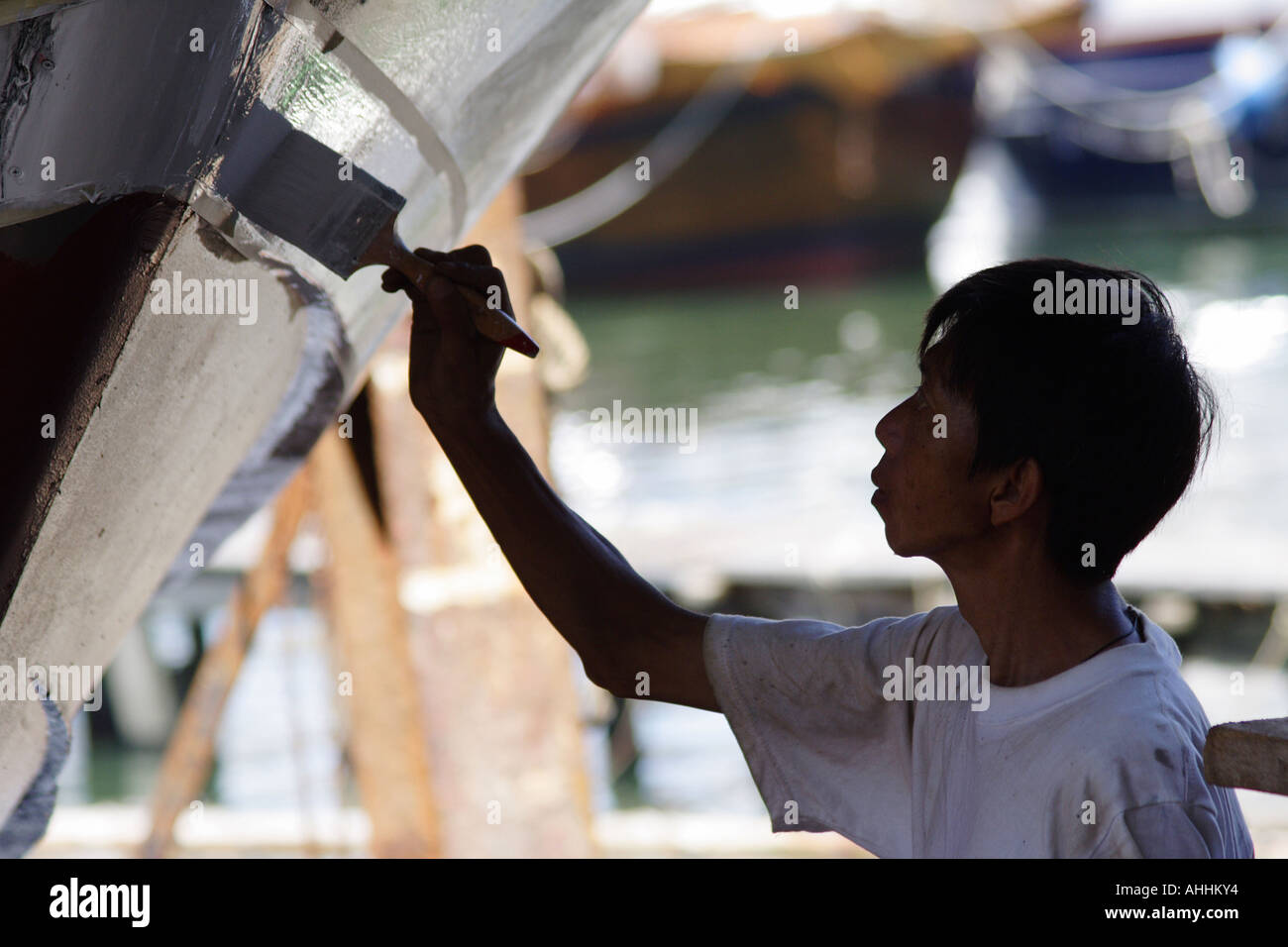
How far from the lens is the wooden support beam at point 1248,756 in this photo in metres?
1.08

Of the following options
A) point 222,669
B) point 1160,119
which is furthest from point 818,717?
point 1160,119

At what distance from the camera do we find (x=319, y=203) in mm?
1403

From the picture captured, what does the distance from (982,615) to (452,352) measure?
2.11 feet

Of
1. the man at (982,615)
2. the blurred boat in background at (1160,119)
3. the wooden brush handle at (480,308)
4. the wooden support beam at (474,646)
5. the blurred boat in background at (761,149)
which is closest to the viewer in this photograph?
the man at (982,615)

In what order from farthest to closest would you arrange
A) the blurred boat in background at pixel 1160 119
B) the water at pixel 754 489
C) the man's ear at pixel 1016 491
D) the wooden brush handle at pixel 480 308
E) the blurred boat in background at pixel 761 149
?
the blurred boat in background at pixel 1160 119 < the blurred boat in background at pixel 761 149 < the water at pixel 754 489 < the wooden brush handle at pixel 480 308 < the man's ear at pixel 1016 491

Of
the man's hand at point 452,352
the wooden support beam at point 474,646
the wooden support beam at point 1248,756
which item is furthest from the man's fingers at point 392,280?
the wooden support beam at point 474,646

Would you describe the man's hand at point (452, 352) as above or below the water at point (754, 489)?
below

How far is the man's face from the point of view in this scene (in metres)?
1.34

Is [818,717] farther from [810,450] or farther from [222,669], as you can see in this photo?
[810,450]

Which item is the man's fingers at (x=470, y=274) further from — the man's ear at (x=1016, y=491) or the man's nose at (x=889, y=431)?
the man's ear at (x=1016, y=491)

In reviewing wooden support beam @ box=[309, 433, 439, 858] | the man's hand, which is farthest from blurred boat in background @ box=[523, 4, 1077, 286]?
the man's hand

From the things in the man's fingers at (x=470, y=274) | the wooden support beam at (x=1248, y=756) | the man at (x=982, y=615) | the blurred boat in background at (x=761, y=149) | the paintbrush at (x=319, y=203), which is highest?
the blurred boat in background at (x=761, y=149)

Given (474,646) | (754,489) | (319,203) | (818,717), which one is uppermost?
(754,489)

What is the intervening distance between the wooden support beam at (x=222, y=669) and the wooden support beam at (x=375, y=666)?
0.13 meters
